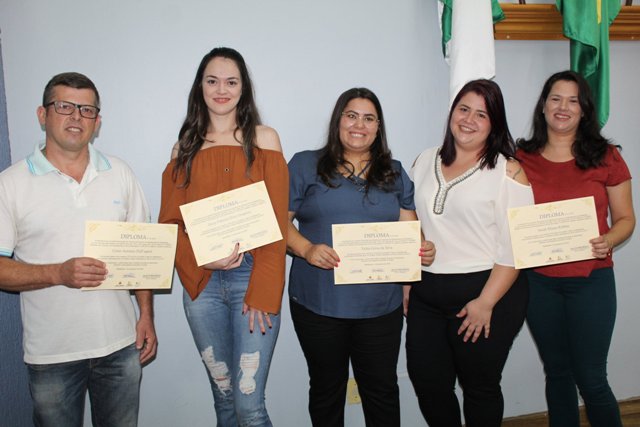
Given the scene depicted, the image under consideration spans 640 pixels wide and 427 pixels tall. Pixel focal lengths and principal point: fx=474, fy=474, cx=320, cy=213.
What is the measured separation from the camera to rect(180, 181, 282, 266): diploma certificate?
5.66ft

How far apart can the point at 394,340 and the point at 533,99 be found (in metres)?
1.61

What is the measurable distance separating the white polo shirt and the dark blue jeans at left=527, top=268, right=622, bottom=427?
179cm

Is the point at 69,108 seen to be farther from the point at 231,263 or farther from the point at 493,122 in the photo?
the point at 493,122

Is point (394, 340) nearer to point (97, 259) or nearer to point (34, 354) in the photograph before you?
point (97, 259)

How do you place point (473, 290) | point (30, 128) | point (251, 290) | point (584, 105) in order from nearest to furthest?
point (251, 290) < point (473, 290) < point (584, 105) < point (30, 128)

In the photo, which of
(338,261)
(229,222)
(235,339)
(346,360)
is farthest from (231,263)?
(346,360)

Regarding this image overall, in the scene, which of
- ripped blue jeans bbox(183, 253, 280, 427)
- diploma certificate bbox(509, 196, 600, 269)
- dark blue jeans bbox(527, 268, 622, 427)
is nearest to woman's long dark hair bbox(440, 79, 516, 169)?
diploma certificate bbox(509, 196, 600, 269)

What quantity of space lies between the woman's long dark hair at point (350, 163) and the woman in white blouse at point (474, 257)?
7.6 inches

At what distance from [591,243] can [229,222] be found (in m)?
1.49

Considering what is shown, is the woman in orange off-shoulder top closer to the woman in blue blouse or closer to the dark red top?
the woman in blue blouse

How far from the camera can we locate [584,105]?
2.05 meters

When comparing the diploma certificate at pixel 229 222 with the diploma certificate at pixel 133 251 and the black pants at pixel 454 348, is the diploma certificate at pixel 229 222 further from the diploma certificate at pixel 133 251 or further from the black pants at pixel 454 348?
the black pants at pixel 454 348

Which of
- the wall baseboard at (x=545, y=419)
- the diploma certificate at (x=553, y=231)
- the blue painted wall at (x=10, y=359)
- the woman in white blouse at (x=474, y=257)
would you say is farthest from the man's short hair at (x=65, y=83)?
the wall baseboard at (x=545, y=419)

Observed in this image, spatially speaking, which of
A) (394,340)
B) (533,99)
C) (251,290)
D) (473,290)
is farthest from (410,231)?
(533,99)
